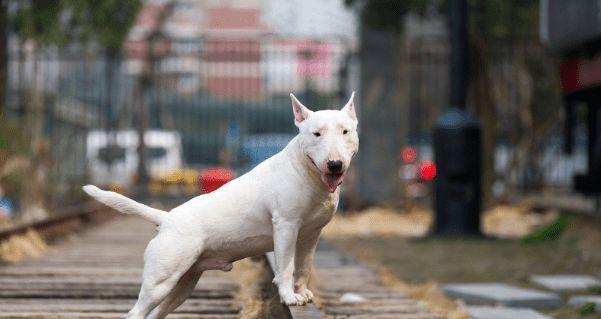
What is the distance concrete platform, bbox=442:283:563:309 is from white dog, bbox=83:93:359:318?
96.8 inches

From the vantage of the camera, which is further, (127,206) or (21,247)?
(21,247)

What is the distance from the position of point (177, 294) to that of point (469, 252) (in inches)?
260

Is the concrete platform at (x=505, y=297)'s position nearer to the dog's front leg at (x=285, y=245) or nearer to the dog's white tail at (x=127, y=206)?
the dog's front leg at (x=285, y=245)

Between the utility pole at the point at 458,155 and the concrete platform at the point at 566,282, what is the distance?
346 cm

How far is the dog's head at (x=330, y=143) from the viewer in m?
4.29

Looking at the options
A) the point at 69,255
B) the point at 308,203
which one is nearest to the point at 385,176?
the point at 69,255

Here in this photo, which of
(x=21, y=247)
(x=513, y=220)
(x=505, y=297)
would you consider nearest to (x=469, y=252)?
(x=505, y=297)

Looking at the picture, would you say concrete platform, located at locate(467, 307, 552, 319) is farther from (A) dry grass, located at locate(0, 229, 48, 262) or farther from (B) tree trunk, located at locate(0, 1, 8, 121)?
(B) tree trunk, located at locate(0, 1, 8, 121)

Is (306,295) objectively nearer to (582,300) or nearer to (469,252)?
(582,300)

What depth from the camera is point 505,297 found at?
6762 millimetres

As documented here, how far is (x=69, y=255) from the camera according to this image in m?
9.16

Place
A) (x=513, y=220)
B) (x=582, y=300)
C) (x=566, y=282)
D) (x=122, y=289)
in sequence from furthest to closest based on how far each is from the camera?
(x=513, y=220) < (x=566, y=282) < (x=582, y=300) < (x=122, y=289)

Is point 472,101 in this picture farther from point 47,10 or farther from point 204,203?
point 204,203

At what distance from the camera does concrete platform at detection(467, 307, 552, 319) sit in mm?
5859
